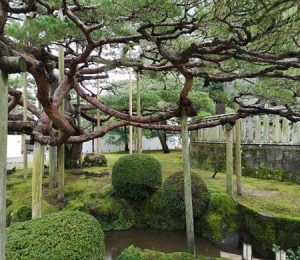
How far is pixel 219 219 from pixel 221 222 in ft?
0.20

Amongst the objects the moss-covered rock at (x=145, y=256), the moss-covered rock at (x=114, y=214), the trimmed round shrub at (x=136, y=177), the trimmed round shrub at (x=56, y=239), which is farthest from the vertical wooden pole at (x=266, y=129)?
the trimmed round shrub at (x=56, y=239)

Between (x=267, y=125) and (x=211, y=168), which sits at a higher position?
(x=267, y=125)

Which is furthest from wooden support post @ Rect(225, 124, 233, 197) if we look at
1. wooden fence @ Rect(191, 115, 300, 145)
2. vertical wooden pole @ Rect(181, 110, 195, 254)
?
wooden fence @ Rect(191, 115, 300, 145)

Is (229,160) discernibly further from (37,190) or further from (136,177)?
(37,190)

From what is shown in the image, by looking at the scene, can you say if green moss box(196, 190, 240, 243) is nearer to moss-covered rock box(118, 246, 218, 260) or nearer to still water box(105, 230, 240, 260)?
still water box(105, 230, 240, 260)

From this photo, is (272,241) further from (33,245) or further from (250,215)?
(33,245)

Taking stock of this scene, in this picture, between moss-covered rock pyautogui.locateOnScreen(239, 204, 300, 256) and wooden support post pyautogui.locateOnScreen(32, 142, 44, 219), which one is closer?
wooden support post pyautogui.locateOnScreen(32, 142, 44, 219)

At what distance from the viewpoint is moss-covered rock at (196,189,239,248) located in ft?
18.0

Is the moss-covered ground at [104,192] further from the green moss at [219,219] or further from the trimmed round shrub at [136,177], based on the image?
the trimmed round shrub at [136,177]

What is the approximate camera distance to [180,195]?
601cm

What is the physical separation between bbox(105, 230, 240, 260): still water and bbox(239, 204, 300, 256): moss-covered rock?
2.07ft

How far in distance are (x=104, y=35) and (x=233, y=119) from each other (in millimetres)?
2761

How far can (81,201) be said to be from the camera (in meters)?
6.70

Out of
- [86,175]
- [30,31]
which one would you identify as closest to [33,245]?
[30,31]
